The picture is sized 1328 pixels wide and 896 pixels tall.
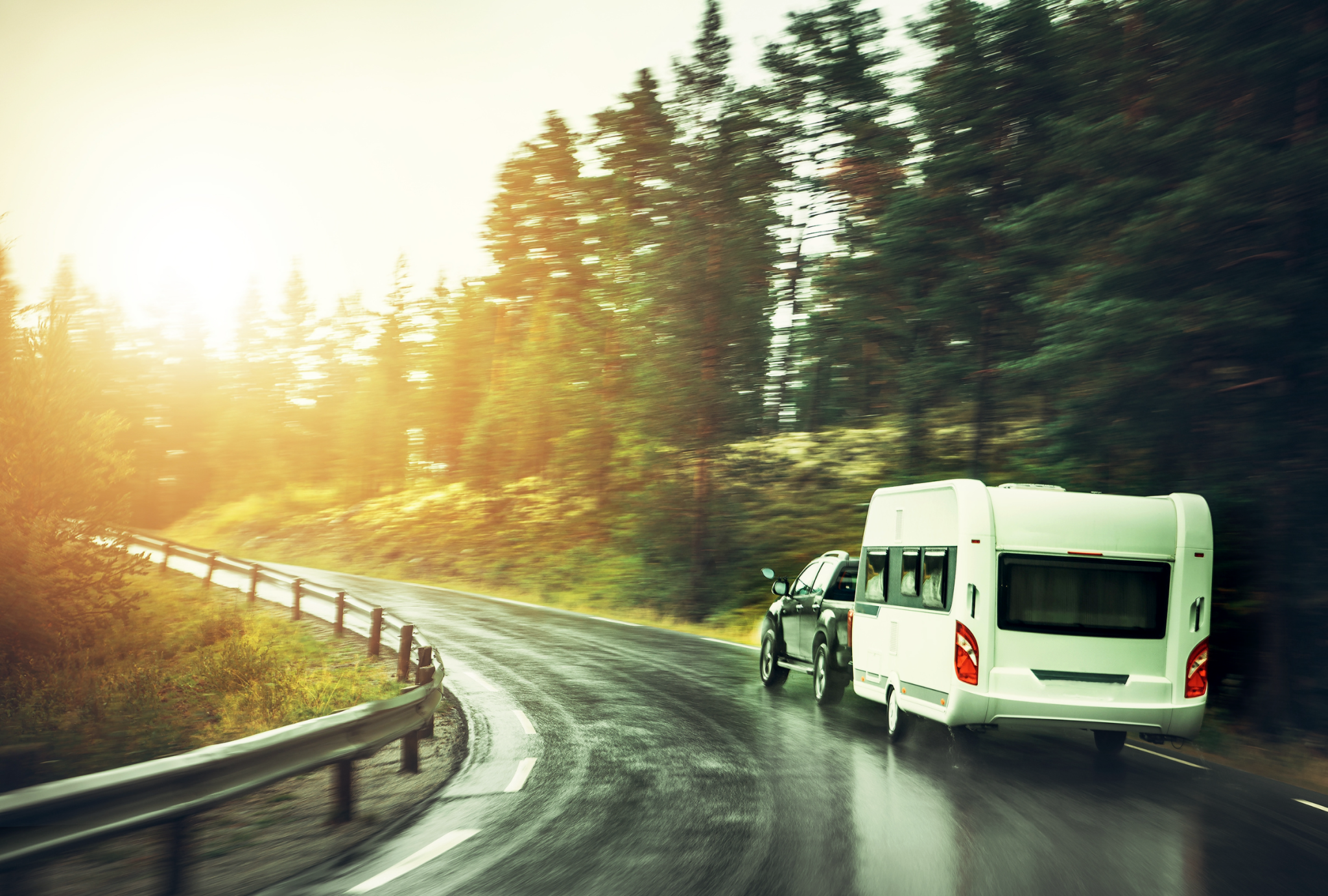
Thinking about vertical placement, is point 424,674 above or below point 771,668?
above

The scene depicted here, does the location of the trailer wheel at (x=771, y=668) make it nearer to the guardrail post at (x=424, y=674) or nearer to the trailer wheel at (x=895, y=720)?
the trailer wheel at (x=895, y=720)

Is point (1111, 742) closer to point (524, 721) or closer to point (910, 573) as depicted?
point (910, 573)

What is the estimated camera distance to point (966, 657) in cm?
901

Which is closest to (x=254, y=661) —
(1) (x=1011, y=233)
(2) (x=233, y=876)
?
(2) (x=233, y=876)

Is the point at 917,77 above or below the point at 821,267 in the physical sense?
above

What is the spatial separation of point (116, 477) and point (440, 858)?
17.7 meters

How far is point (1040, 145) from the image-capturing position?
750 inches

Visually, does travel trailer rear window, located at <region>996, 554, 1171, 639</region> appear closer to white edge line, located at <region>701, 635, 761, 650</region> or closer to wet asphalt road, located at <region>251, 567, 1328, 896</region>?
wet asphalt road, located at <region>251, 567, 1328, 896</region>

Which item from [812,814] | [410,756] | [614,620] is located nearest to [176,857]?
[410,756]

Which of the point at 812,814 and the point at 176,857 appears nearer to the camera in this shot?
the point at 176,857

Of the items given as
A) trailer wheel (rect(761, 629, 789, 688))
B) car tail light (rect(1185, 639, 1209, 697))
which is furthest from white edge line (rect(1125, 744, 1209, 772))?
trailer wheel (rect(761, 629, 789, 688))

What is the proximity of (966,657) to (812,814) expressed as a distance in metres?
2.53

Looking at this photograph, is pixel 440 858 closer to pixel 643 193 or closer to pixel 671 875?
pixel 671 875

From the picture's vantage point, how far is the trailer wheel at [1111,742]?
10.0m
